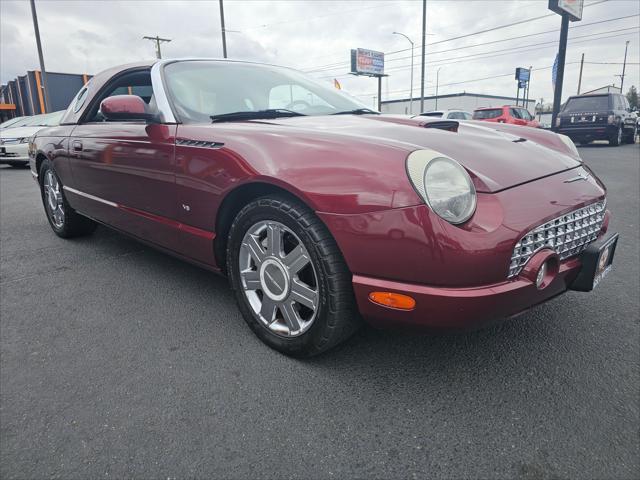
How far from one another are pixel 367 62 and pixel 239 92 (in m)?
54.0

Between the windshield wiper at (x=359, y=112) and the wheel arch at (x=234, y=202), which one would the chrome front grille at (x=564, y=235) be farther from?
the windshield wiper at (x=359, y=112)

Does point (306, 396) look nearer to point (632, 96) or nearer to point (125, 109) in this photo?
point (125, 109)

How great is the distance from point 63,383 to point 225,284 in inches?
48.0

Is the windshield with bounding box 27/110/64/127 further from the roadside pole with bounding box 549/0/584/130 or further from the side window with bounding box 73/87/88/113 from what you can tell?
the roadside pole with bounding box 549/0/584/130

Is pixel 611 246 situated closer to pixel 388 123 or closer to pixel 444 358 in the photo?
pixel 444 358

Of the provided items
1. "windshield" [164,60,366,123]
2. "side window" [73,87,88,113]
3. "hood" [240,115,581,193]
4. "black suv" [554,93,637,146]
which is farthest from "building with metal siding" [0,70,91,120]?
"hood" [240,115,581,193]

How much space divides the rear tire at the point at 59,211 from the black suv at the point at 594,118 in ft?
47.9

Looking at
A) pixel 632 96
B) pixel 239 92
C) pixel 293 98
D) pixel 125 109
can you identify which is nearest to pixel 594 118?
pixel 293 98

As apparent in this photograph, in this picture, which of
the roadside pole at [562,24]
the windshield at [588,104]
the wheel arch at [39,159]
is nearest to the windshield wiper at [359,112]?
the wheel arch at [39,159]

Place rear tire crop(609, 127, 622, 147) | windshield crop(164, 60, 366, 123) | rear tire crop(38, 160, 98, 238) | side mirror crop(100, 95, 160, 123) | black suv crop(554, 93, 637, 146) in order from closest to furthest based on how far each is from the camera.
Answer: side mirror crop(100, 95, 160, 123) → windshield crop(164, 60, 366, 123) → rear tire crop(38, 160, 98, 238) → black suv crop(554, 93, 637, 146) → rear tire crop(609, 127, 622, 147)

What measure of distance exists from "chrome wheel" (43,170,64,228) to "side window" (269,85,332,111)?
227 centimetres

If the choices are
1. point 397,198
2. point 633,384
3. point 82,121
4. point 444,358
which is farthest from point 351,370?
point 82,121

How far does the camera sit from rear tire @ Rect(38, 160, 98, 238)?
3871 millimetres

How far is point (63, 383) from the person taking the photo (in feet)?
6.01
